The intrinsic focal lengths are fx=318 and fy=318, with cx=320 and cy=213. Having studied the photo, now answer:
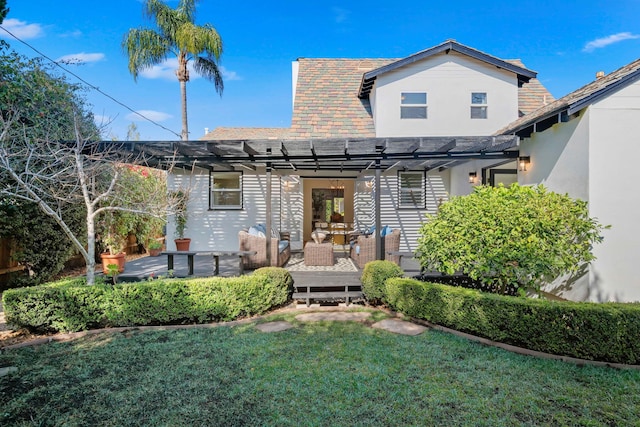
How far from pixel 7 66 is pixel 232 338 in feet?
25.3

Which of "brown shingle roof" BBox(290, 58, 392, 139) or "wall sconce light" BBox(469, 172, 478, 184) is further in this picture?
"brown shingle roof" BBox(290, 58, 392, 139)

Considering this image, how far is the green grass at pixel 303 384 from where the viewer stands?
2818 millimetres

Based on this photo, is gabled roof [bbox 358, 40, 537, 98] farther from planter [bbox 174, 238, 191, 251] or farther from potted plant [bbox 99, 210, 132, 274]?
potted plant [bbox 99, 210, 132, 274]

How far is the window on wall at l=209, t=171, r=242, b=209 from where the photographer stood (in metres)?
11.3

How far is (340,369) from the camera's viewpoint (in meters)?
3.65

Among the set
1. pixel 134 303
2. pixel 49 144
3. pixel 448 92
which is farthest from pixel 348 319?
pixel 448 92

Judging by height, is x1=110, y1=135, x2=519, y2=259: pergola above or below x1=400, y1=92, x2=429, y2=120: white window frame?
below

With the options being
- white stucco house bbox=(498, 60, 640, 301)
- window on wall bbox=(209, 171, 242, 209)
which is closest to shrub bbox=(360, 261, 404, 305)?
white stucco house bbox=(498, 60, 640, 301)

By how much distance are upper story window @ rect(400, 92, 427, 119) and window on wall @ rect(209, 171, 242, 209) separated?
19.6 ft

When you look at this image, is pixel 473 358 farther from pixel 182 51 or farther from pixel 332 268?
pixel 182 51

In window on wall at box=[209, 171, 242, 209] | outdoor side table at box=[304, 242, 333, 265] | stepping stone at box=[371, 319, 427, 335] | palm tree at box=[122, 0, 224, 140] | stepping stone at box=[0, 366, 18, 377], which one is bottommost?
stepping stone at box=[371, 319, 427, 335]

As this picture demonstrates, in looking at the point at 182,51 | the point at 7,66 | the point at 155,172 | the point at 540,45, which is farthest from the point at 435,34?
the point at 7,66

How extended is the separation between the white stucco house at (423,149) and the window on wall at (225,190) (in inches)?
1.4

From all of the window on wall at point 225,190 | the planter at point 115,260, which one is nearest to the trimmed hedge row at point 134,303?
the planter at point 115,260
